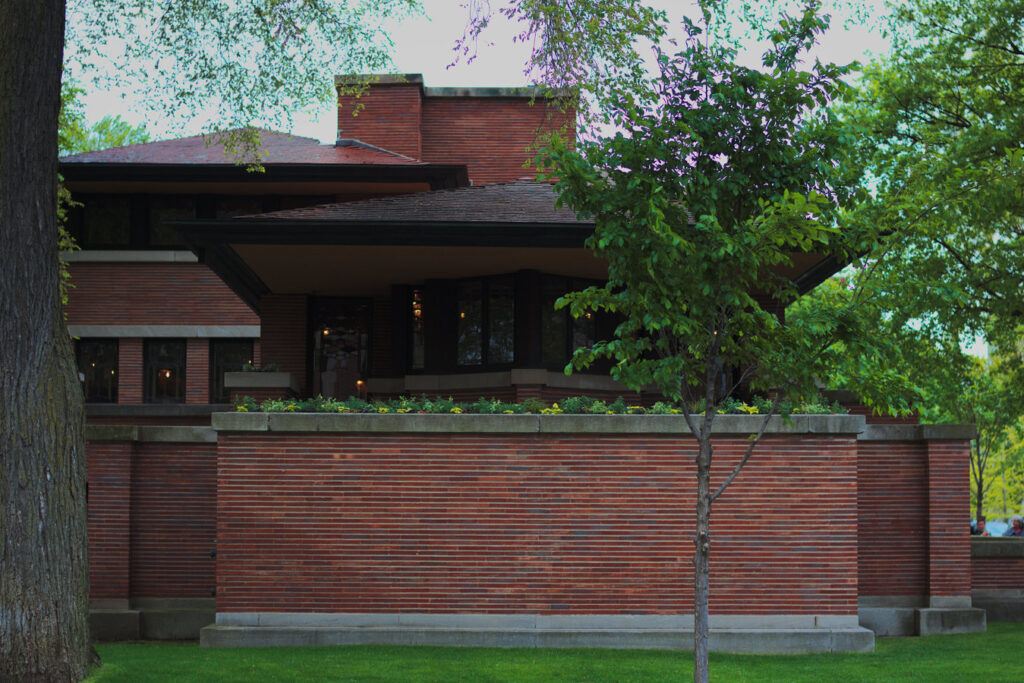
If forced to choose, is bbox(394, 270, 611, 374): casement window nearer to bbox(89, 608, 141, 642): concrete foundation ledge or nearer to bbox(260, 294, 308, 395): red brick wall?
bbox(260, 294, 308, 395): red brick wall

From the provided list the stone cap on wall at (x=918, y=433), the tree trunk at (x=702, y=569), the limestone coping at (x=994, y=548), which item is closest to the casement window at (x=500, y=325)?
the stone cap on wall at (x=918, y=433)

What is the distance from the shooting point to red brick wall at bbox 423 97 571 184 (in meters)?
30.2

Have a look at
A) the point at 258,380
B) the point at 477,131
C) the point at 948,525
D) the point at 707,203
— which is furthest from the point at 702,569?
the point at 477,131

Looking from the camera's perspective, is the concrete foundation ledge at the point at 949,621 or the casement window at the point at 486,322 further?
the casement window at the point at 486,322

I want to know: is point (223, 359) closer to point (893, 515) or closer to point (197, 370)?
point (197, 370)

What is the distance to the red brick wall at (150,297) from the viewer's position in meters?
27.1

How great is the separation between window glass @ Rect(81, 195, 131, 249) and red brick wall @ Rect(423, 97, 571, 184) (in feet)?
25.7

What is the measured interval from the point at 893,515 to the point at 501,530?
22.4 feet

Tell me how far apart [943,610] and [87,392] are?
785 inches

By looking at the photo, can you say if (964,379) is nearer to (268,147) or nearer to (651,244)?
(268,147)

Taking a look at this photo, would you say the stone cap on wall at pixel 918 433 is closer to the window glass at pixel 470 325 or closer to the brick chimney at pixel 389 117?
the window glass at pixel 470 325

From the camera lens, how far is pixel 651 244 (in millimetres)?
9867

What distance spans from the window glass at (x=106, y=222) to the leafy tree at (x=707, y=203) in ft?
63.4

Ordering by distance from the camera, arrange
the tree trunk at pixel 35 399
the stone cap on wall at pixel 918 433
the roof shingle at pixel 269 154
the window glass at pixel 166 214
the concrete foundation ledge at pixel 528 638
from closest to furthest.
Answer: the tree trunk at pixel 35 399 < the concrete foundation ledge at pixel 528 638 < the stone cap on wall at pixel 918 433 < the roof shingle at pixel 269 154 < the window glass at pixel 166 214
